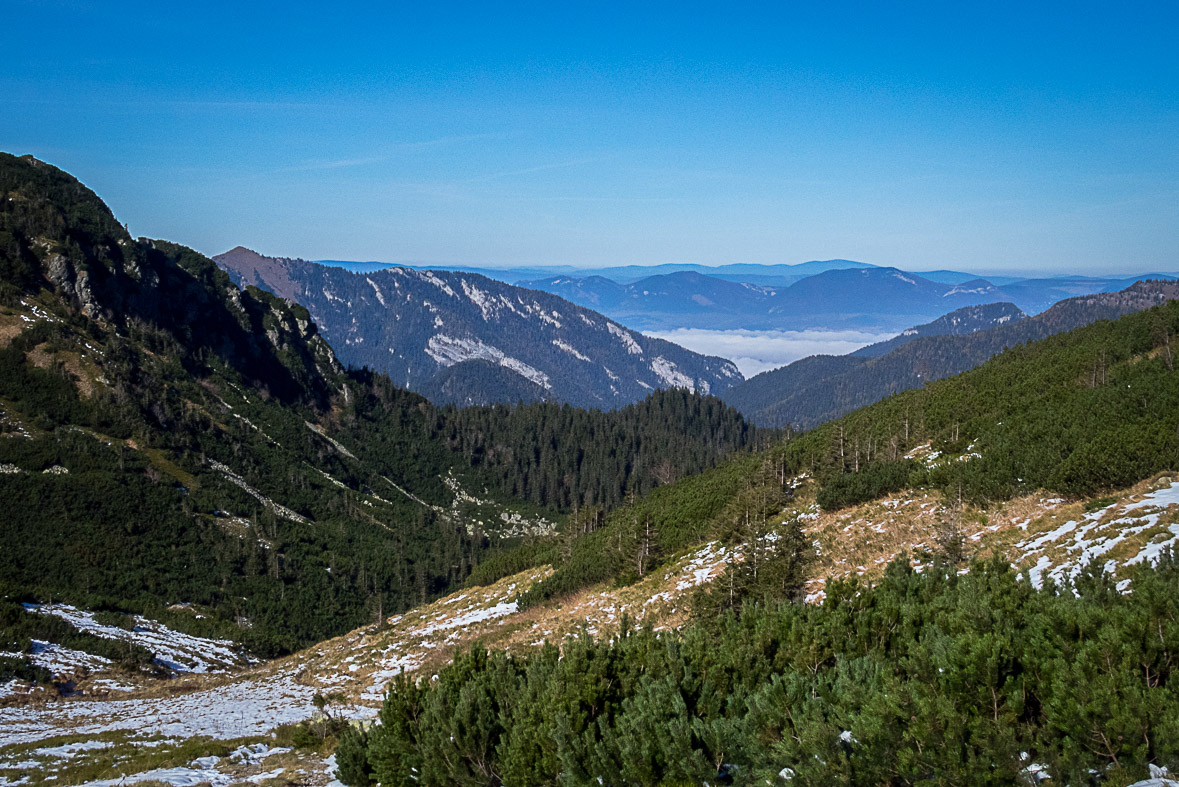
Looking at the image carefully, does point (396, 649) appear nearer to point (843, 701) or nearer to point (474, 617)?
point (474, 617)

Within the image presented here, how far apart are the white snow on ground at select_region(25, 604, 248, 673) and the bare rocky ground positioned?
3.00 meters

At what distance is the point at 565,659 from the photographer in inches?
580

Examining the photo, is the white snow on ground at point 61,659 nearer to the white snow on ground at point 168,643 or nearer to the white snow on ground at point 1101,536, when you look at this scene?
the white snow on ground at point 168,643

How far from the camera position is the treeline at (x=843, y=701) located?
9.90 m

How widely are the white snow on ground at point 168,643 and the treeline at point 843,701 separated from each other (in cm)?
5956

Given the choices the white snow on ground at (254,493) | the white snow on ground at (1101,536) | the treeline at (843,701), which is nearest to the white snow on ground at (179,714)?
the treeline at (843,701)

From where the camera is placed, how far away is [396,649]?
50.3 meters

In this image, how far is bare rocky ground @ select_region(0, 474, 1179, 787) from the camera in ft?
73.7

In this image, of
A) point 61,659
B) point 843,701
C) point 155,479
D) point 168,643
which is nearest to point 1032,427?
point 843,701

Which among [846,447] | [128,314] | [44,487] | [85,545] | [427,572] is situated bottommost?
[427,572]

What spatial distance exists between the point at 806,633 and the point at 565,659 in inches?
204

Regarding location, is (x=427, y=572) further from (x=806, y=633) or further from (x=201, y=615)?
(x=806, y=633)

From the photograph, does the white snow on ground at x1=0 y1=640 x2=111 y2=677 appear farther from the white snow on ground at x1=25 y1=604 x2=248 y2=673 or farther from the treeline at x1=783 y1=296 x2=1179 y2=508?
the treeline at x1=783 y1=296 x2=1179 y2=508

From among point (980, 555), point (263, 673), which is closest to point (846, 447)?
point (980, 555)
